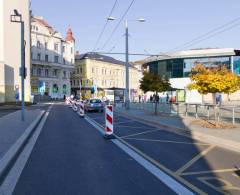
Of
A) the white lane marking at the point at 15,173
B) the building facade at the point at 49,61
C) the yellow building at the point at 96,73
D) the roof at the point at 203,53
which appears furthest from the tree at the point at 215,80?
the yellow building at the point at 96,73

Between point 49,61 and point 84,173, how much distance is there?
89763 mm

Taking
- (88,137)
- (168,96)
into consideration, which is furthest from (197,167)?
(168,96)

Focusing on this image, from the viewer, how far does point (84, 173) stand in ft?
25.5

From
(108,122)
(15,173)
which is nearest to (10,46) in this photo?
(108,122)

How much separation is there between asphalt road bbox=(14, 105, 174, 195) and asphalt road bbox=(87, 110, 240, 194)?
64 cm

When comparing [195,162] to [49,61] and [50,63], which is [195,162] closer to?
[50,63]

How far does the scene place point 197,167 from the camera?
27.3 ft

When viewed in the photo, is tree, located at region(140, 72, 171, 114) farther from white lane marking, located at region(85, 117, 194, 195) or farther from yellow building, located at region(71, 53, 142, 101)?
yellow building, located at region(71, 53, 142, 101)

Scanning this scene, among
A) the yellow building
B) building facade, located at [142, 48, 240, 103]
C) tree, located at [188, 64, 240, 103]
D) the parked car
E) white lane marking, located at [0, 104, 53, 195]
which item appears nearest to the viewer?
white lane marking, located at [0, 104, 53, 195]

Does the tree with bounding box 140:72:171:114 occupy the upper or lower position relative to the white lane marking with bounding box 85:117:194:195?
upper

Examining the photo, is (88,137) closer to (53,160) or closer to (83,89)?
(53,160)

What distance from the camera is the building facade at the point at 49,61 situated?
9075 centimetres

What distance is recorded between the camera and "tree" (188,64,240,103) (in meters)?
16.7

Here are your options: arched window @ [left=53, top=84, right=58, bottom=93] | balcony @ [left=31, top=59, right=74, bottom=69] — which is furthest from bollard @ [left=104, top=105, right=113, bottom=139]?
arched window @ [left=53, top=84, right=58, bottom=93]
